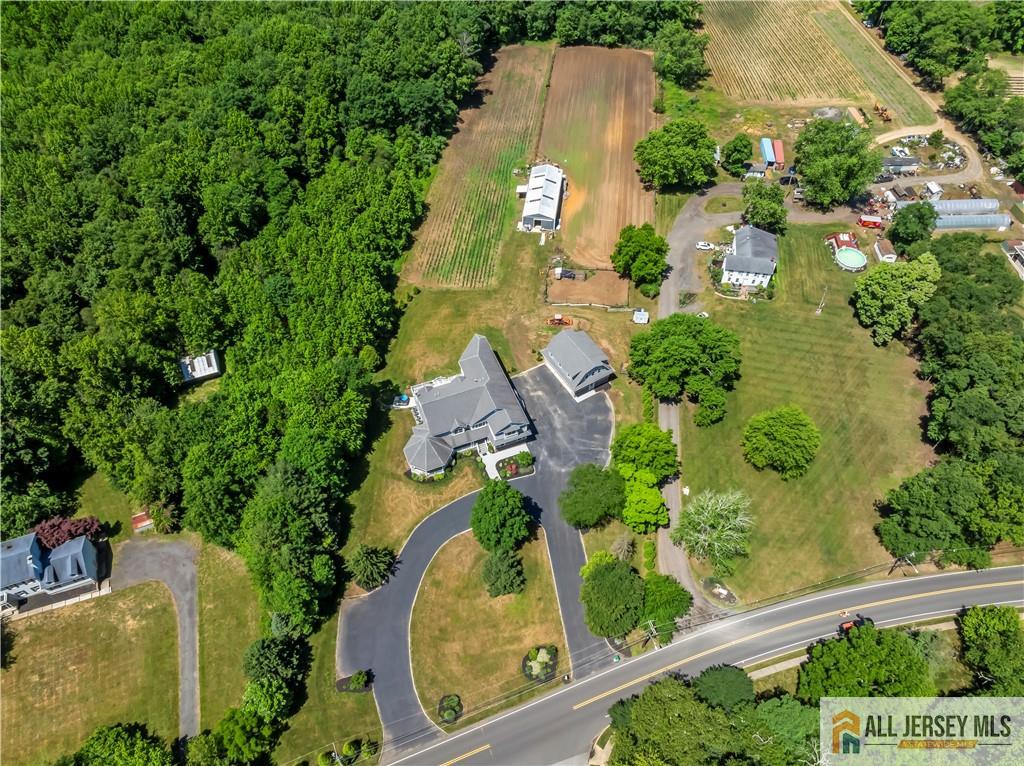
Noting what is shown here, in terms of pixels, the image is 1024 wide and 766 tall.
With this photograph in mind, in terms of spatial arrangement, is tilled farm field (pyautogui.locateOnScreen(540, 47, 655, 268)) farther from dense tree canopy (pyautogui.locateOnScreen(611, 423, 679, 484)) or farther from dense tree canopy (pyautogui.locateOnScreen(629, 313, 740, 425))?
dense tree canopy (pyautogui.locateOnScreen(611, 423, 679, 484))

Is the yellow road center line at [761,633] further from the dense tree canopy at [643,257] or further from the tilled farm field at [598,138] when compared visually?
the tilled farm field at [598,138]

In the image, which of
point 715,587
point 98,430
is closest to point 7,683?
point 98,430

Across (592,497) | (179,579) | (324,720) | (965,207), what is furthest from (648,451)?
(965,207)

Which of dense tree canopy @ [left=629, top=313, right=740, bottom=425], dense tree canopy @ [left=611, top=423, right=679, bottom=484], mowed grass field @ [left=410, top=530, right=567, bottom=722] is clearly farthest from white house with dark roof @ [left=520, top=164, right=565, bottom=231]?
mowed grass field @ [left=410, top=530, right=567, bottom=722]

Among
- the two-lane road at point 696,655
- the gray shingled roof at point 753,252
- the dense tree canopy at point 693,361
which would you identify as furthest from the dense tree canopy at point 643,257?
the two-lane road at point 696,655

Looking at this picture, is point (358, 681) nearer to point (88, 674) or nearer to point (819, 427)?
point (88, 674)
